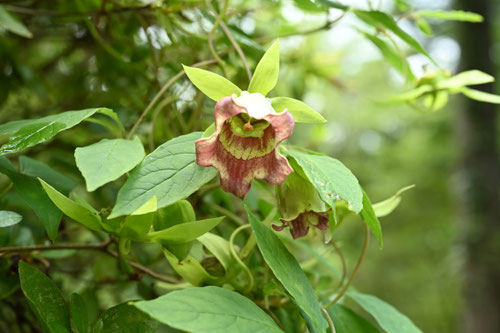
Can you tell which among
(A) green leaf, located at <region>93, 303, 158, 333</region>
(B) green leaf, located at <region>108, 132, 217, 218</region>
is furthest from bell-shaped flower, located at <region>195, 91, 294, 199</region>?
(A) green leaf, located at <region>93, 303, 158, 333</region>

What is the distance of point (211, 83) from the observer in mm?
334

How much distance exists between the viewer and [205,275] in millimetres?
375

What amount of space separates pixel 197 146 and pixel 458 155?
10.2ft

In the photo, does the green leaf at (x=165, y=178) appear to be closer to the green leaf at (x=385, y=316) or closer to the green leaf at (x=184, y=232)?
the green leaf at (x=184, y=232)

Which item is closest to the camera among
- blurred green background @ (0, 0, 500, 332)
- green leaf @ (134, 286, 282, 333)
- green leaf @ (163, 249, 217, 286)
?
green leaf @ (134, 286, 282, 333)

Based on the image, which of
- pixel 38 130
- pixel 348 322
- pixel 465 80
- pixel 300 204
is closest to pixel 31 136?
pixel 38 130

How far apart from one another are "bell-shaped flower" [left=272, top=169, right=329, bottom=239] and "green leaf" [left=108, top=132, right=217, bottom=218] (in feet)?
0.26

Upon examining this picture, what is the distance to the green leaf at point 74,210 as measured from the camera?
310mm

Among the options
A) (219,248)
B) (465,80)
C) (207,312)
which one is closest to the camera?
(207,312)

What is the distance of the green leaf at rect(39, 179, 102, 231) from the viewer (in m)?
0.31

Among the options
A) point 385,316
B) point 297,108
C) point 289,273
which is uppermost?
point 297,108

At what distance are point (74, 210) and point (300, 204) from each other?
17 centimetres

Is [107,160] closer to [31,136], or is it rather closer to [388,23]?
[31,136]

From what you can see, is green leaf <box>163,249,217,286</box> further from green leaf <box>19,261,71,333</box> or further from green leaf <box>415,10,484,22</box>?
green leaf <box>415,10,484,22</box>
